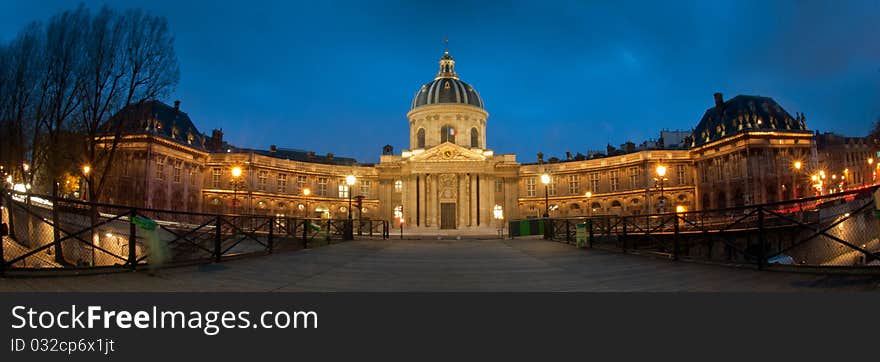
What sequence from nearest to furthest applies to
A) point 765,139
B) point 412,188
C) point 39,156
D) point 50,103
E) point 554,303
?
point 554,303, point 50,103, point 39,156, point 765,139, point 412,188

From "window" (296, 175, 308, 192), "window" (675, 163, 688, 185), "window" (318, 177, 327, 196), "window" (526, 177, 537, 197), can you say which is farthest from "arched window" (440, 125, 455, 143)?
"window" (675, 163, 688, 185)

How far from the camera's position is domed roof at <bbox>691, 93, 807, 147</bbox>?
58688 mm

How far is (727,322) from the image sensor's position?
5.48 meters

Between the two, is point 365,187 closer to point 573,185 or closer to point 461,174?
point 461,174

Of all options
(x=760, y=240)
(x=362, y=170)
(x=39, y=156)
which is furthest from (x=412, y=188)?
(x=760, y=240)

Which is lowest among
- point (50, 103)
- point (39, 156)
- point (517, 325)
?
point (517, 325)

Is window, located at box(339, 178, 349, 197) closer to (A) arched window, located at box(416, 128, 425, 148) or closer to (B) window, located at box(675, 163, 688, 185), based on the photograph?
(A) arched window, located at box(416, 128, 425, 148)

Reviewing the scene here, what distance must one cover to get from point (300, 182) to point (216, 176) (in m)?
Answer: 11.5

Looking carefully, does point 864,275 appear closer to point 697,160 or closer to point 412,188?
point 412,188

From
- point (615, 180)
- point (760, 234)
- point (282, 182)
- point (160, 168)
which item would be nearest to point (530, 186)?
point (615, 180)

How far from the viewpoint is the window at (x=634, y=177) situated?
67875 millimetres

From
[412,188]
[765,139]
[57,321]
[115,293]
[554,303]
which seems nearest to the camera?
[57,321]

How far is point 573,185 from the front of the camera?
73.8 meters

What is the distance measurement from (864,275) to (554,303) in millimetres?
4889
